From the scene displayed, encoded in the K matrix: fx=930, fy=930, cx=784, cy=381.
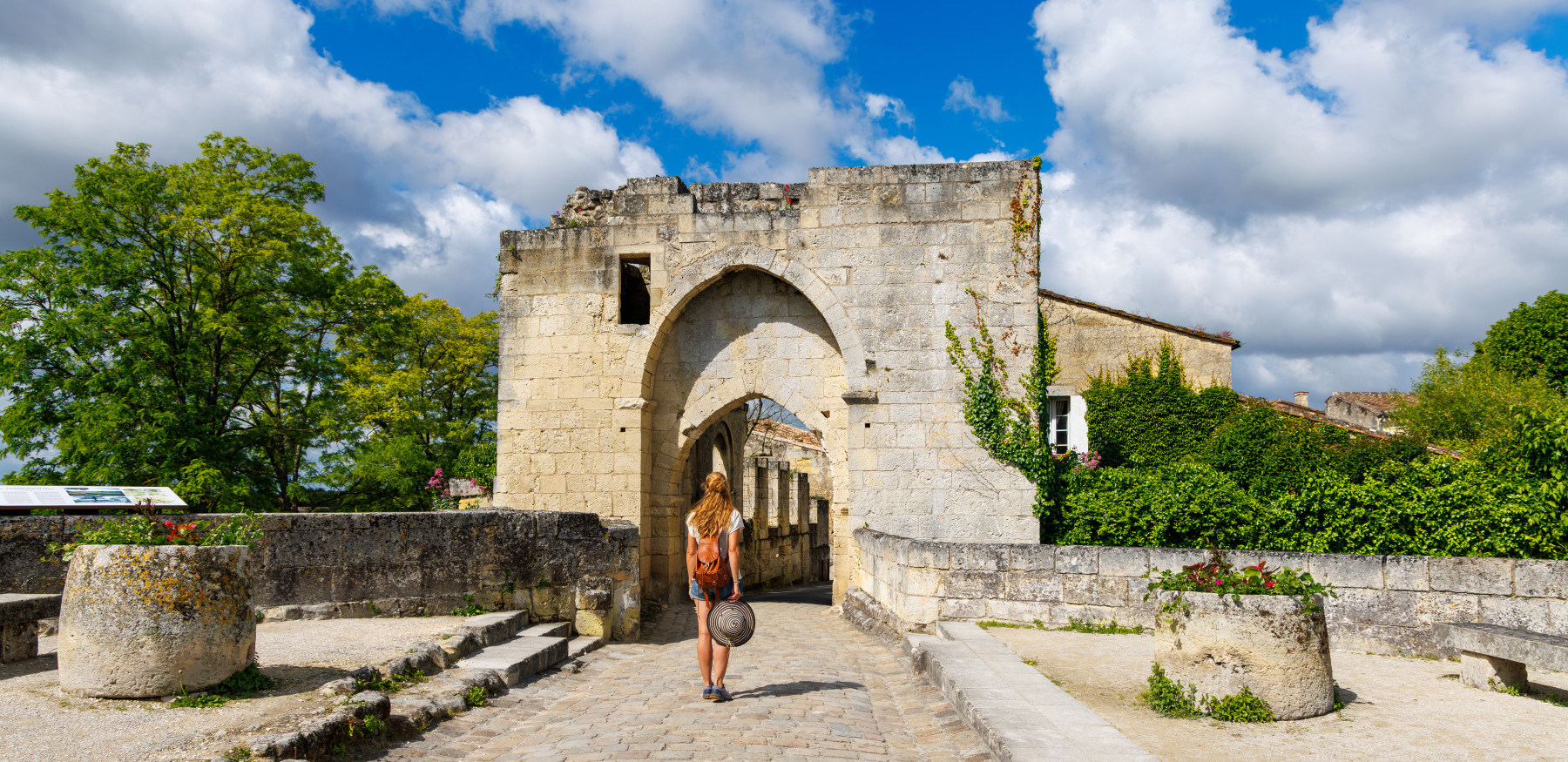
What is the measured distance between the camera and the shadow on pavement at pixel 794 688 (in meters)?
6.05

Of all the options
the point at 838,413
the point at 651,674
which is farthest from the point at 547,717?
the point at 838,413

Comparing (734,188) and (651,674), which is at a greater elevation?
(734,188)

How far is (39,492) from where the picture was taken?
6.66 m

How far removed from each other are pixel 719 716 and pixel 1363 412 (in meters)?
22.5

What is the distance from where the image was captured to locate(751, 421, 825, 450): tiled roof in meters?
24.1

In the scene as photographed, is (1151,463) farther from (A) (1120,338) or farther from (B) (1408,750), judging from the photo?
(B) (1408,750)

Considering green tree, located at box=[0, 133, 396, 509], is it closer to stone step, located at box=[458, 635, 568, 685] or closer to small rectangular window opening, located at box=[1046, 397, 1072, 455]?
stone step, located at box=[458, 635, 568, 685]

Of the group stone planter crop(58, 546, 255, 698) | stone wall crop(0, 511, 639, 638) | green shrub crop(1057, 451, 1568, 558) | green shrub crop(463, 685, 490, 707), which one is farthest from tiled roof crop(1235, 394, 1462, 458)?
stone planter crop(58, 546, 255, 698)

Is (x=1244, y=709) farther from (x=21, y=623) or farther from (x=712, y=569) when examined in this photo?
(x=21, y=623)

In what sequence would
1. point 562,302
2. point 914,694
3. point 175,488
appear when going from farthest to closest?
point 175,488, point 562,302, point 914,694

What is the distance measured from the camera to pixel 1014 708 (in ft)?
14.8

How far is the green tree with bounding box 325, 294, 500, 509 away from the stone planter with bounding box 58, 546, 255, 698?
37.6 feet

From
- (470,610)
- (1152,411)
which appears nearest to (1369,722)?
(470,610)

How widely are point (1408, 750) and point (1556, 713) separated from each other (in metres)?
1.50
